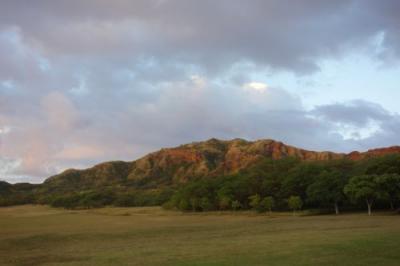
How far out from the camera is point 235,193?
115m

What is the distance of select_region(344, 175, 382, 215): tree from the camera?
264 ft

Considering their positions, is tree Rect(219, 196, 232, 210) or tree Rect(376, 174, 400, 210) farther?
tree Rect(219, 196, 232, 210)

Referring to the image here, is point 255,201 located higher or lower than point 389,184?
lower

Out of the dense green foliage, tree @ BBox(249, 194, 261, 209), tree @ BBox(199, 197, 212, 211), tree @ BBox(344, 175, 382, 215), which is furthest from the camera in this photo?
tree @ BBox(199, 197, 212, 211)

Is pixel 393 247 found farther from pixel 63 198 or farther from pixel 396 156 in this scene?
pixel 63 198

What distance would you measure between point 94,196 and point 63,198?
12630mm

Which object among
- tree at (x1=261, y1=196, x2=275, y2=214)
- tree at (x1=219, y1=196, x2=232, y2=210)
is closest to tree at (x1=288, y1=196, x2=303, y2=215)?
tree at (x1=261, y1=196, x2=275, y2=214)

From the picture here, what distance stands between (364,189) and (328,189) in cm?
1475

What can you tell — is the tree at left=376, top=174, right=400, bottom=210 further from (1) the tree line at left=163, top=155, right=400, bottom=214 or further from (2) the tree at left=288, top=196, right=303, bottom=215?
(2) the tree at left=288, top=196, right=303, bottom=215

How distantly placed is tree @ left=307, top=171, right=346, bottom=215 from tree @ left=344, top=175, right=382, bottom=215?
19.1 ft

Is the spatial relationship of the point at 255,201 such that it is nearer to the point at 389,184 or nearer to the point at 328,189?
the point at 328,189

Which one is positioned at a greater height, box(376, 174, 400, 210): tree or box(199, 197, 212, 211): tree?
box(376, 174, 400, 210): tree

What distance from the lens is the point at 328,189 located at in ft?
312

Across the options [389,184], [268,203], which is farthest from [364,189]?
[268,203]
